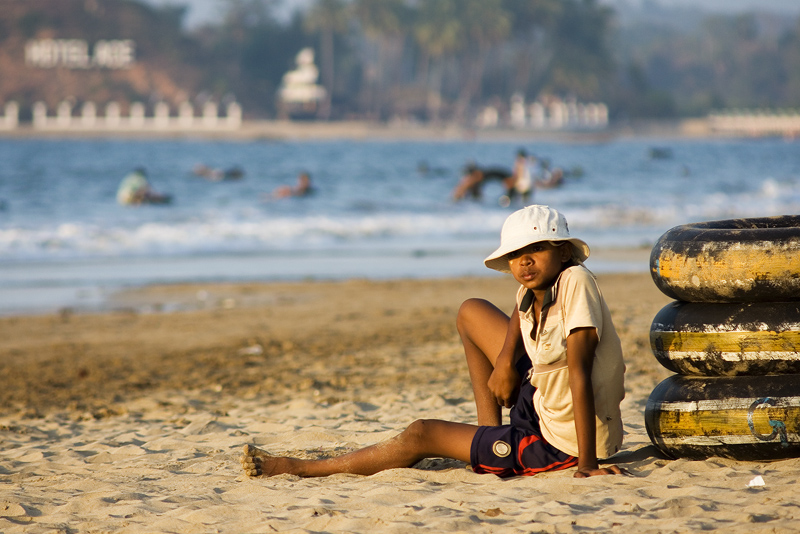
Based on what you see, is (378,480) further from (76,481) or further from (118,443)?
(118,443)

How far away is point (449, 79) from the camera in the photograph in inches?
5153

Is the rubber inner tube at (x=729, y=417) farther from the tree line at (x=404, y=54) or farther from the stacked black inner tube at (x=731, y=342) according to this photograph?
the tree line at (x=404, y=54)

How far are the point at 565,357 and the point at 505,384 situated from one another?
1.16 feet

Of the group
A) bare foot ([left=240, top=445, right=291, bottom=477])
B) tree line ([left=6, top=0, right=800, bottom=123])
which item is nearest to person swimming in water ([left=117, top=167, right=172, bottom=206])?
bare foot ([left=240, top=445, right=291, bottom=477])

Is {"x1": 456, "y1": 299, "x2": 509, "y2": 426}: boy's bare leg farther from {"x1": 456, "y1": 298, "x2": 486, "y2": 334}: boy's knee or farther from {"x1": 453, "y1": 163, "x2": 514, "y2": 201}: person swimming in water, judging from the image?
{"x1": 453, "y1": 163, "x2": 514, "y2": 201}: person swimming in water

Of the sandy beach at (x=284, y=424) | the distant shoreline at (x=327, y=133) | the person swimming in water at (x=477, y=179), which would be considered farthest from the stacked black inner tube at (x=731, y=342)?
the distant shoreline at (x=327, y=133)

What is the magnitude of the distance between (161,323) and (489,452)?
5.70 m

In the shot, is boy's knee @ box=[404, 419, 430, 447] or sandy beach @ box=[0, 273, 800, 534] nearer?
sandy beach @ box=[0, 273, 800, 534]

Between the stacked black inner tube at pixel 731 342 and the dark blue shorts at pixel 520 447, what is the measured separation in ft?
1.61

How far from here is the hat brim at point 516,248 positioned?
11.1 feet

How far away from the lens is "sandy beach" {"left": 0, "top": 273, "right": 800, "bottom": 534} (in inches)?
130

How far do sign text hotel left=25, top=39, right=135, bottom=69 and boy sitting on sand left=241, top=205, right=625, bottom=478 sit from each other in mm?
126819

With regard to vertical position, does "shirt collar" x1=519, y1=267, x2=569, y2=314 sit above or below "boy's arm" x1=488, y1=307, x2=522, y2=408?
above

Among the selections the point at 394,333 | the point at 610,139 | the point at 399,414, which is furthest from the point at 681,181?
the point at 610,139
